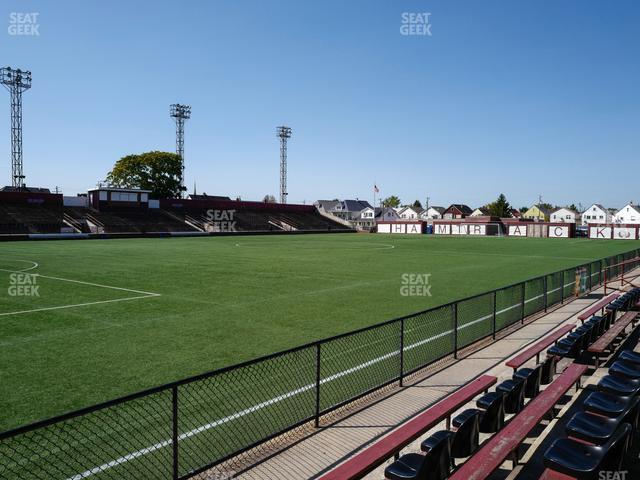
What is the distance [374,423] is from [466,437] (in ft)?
5.80

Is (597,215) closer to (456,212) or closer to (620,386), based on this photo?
(456,212)

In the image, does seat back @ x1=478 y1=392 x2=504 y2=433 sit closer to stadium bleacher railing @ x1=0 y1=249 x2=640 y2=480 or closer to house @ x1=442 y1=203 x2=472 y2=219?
stadium bleacher railing @ x1=0 y1=249 x2=640 y2=480

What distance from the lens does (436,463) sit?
4.16m

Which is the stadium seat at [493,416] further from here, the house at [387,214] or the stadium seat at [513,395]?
the house at [387,214]

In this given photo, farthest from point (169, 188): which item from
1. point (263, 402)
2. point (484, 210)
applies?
point (484, 210)

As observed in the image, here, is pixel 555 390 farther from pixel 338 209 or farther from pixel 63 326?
pixel 338 209

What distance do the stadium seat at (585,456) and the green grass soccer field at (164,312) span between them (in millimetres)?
6313

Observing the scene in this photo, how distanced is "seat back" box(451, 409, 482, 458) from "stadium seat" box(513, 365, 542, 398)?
5.96ft

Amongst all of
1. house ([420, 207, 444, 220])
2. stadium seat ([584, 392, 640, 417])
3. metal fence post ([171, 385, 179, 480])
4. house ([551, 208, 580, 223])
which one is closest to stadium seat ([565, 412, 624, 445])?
stadium seat ([584, 392, 640, 417])

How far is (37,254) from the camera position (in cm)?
3266

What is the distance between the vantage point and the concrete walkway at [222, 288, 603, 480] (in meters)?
5.28

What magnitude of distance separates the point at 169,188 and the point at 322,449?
90087mm
